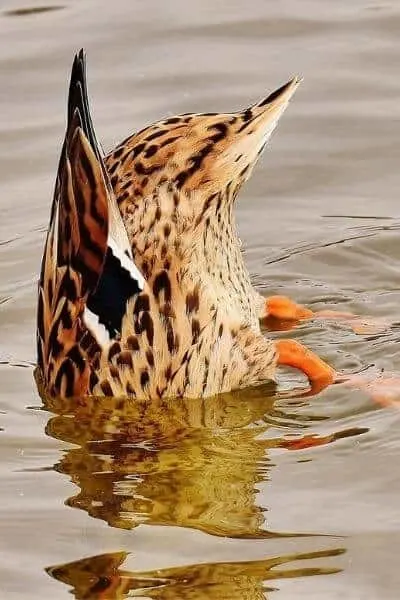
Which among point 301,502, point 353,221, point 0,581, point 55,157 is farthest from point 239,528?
point 55,157

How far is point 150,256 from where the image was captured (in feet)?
20.9

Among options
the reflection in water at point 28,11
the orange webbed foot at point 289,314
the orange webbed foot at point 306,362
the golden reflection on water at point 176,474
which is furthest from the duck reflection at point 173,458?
the reflection in water at point 28,11

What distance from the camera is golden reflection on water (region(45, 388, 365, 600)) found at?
16.7 ft

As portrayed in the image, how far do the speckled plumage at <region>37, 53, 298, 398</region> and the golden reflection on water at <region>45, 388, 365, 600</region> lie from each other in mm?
121

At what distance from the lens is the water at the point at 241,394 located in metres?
5.21

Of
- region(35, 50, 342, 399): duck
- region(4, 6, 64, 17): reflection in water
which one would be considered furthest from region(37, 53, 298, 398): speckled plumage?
region(4, 6, 64, 17): reflection in water

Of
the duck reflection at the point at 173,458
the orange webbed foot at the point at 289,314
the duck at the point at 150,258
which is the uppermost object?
the duck at the point at 150,258

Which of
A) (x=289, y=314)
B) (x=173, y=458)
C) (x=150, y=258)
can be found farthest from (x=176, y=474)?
(x=289, y=314)

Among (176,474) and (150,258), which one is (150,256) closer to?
(150,258)

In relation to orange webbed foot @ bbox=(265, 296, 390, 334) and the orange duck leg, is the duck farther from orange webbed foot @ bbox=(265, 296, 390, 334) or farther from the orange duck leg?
orange webbed foot @ bbox=(265, 296, 390, 334)

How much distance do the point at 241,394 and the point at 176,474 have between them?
77 cm

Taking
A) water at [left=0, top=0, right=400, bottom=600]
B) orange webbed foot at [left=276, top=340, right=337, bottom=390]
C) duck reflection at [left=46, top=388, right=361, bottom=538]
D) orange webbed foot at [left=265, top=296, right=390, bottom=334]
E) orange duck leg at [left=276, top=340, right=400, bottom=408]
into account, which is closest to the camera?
water at [left=0, top=0, right=400, bottom=600]

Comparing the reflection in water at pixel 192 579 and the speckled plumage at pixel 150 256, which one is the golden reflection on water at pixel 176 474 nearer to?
the reflection in water at pixel 192 579

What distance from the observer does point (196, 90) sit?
9.73m
